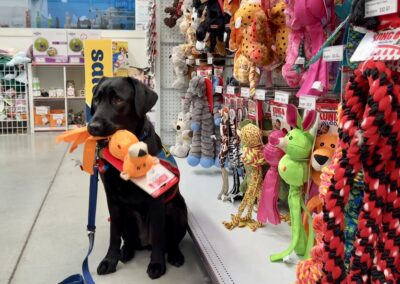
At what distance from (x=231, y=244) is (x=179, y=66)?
2002 mm

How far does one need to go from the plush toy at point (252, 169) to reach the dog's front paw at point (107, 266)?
550 millimetres

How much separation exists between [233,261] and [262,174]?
0.52 metres

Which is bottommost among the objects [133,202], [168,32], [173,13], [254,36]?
[133,202]

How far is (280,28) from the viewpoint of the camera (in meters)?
1.80

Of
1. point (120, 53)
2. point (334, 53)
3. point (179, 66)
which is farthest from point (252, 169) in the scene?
point (120, 53)

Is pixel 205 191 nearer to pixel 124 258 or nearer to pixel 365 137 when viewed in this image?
pixel 124 258

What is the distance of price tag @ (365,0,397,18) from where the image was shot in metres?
0.81

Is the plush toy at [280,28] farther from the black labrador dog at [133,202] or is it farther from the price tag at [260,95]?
the black labrador dog at [133,202]

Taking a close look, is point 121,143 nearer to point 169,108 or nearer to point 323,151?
point 323,151

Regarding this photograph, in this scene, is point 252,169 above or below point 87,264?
above

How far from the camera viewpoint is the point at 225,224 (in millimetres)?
1982

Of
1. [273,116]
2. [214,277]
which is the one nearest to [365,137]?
[214,277]

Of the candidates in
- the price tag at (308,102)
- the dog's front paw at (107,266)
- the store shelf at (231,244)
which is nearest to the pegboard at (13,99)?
the store shelf at (231,244)

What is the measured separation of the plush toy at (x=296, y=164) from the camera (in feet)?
4.83
